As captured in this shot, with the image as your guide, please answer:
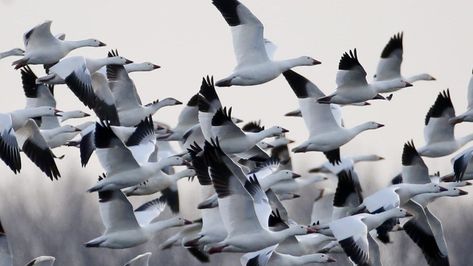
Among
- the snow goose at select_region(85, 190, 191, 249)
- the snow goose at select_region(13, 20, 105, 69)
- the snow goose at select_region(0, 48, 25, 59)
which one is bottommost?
the snow goose at select_region(85, 190, 191, 249)

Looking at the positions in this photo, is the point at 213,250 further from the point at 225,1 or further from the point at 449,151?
the point at 449,151

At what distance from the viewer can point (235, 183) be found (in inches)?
797

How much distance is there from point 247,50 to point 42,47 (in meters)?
2.03

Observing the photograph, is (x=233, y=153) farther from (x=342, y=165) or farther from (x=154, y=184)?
(x=342, y=165)

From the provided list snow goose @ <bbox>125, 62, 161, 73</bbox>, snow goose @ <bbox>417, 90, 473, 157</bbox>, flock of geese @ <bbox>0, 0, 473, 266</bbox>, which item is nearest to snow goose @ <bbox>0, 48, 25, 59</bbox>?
flock of geese @ <bbox>0, 0, 473, 266</bbox>

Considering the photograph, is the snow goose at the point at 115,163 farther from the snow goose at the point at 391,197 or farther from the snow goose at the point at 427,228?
the snow goose at the point at 427,228

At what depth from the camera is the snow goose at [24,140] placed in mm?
21719

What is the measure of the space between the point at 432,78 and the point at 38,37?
493 cm

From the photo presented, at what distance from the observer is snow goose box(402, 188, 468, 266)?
23469 millimetres

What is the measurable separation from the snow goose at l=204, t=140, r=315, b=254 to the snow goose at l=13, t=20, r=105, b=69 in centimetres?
247

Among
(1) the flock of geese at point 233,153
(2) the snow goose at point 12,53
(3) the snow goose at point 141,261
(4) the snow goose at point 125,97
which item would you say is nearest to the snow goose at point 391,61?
(1) the flock of geese at point 233,153

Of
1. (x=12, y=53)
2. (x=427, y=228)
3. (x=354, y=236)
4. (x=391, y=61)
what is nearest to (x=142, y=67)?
(x=12, y=53)

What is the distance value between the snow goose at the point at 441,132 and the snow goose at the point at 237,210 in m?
4.19

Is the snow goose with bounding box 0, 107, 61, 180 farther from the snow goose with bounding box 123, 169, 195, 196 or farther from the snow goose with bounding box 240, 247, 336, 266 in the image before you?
the snow goose with bounding box 240, 247, 336, 266
